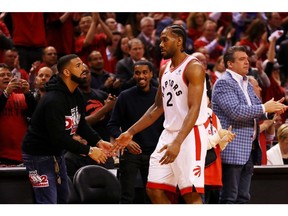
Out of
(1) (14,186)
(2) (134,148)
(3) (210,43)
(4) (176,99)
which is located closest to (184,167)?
(4) (176,99)

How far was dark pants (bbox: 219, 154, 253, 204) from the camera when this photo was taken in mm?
7980

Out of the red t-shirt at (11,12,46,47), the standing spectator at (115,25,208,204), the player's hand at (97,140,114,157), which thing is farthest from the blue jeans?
the red t-shirt at (11,12,46,47)

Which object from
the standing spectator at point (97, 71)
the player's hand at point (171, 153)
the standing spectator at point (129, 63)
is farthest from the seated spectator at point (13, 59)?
the player's hand at point (171, 153)

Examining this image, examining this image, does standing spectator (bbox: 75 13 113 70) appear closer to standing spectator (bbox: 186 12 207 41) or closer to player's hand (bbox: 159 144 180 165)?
standing spectator (bbox: 186 12 207 41)

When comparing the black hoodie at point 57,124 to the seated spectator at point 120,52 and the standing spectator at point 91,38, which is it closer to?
the standing spectator at point 91,38

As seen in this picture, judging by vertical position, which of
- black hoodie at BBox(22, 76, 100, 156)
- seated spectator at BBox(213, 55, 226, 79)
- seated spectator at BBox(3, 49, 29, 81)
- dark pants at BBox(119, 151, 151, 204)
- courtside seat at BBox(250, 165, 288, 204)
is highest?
seated spectator at BBox(3, 49, 29, 81)

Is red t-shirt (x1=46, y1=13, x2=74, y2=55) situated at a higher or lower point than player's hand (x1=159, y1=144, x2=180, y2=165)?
higher

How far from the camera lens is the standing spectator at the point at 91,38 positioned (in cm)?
1158

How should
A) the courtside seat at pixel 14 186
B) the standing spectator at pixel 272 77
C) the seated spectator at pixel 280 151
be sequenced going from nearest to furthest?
the courtside seat at pixel 14 186 < the seated spectator at pixel 280 151 < the standing spectator at pixel 272 77

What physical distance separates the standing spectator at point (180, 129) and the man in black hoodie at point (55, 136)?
1.92 feet

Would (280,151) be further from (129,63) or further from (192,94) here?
(192,94)

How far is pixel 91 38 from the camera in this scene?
1157 centimetres

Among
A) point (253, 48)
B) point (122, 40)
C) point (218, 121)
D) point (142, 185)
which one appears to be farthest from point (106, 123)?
point (253, 48)

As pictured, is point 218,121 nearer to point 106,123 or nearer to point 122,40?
point 106,123
